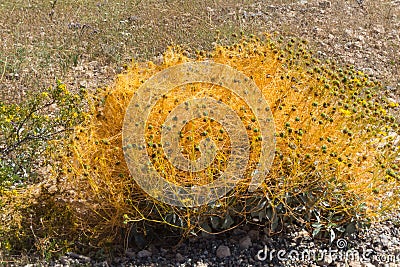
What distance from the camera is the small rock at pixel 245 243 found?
3164mm

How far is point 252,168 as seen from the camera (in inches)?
119

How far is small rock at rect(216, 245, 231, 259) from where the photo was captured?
312 centimetres

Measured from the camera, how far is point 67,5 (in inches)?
290

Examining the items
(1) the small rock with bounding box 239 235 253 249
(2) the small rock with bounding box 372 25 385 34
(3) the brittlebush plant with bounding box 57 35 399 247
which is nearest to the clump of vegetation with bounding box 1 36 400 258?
(3) the brittlebush plant with bounding box 57 35 399 247

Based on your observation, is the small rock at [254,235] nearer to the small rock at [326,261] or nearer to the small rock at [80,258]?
the small rock at [326,261]

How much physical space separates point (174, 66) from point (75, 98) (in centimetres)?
71

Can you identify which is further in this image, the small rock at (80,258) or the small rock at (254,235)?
the small rock at (254,235)

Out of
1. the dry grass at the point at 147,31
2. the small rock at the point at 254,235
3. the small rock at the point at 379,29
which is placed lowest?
the small rock at the point at 254,235

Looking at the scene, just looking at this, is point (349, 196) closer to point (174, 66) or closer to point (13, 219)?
point (174, 66)

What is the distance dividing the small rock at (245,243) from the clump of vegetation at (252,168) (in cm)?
12

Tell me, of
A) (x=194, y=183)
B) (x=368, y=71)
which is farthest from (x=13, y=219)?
Result: (x=368, y=71)

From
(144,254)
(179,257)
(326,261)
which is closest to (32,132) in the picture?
(144,254)

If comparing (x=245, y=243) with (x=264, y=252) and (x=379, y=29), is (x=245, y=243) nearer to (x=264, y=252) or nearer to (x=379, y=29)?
(x=264, y=252)

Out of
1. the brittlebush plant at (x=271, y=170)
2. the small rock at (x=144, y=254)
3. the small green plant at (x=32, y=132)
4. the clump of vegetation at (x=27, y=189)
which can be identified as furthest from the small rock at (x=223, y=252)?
the small green plant at (x=32, y=132)
